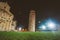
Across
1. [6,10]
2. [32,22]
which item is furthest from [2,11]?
[32,22]

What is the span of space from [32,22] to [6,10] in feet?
27.3

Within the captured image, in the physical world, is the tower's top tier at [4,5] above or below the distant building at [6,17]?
above

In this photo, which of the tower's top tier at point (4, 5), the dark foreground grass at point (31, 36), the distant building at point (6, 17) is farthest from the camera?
the tower's top tier at point (4, 5)

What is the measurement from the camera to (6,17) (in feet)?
119

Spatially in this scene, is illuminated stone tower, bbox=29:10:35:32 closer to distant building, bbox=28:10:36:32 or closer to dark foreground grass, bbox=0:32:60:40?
distant building, bbox=28:10:36:32

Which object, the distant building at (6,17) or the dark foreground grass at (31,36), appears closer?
the dark foreground grass at (31,36)

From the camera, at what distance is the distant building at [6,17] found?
35.6 metres

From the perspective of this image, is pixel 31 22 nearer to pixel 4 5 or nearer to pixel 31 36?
pixel 4 5

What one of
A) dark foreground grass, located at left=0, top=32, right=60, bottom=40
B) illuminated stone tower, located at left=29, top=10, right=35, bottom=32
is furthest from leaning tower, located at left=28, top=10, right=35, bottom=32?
dark foreground grass, located at left=0, top=32, right=60, bottom=40

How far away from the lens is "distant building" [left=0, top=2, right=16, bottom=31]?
35553mm

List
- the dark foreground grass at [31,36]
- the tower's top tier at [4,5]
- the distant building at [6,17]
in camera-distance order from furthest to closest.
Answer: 1. the tower's top tier at [4,5]
2. the distant building at [6,17]
3. the dark foreground grass at [31,36]

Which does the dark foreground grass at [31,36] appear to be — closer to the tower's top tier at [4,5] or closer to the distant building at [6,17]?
the distant building at [6,17]

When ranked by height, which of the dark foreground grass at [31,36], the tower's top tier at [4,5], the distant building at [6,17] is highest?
the tower's top tier at [4,5]

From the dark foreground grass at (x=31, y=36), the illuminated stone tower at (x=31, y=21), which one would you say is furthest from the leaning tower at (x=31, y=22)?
the dark foreground grass at (x=31, y=36)
